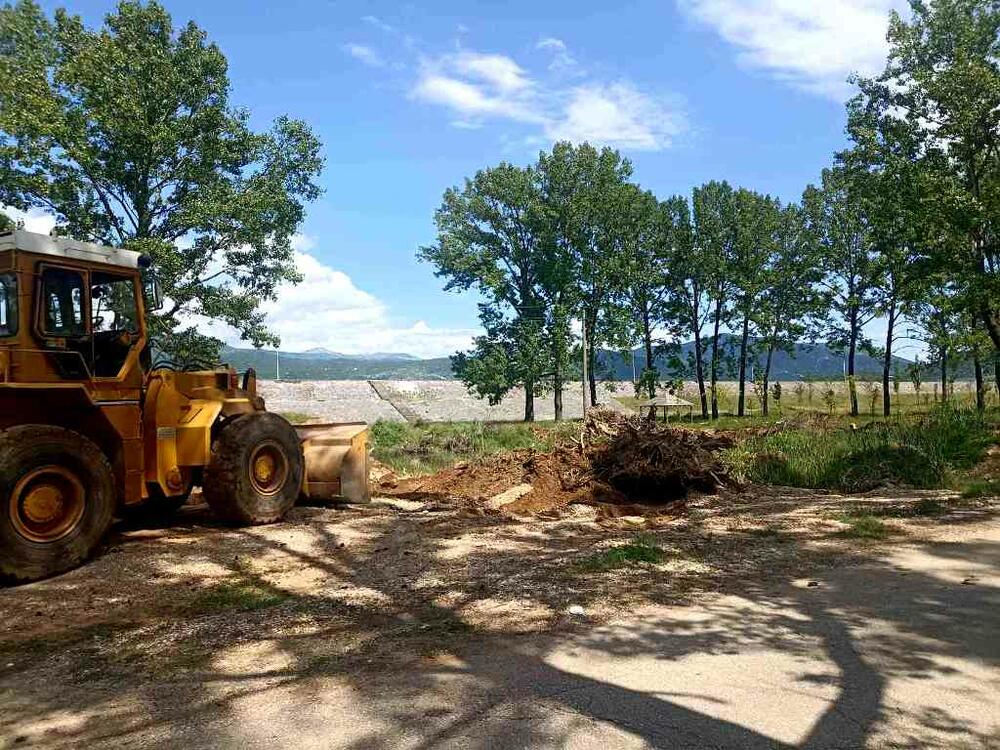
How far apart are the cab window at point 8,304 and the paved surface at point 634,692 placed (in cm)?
432

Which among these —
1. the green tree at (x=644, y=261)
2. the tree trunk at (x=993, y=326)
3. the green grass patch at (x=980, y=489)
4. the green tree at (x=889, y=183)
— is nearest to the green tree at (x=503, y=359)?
the green tree at (x=644, y=261)

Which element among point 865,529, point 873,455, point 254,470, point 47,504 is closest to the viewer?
point 47,504

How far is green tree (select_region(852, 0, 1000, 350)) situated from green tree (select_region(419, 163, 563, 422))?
2382cm

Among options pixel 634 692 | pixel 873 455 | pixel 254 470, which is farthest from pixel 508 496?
pixel 634 692

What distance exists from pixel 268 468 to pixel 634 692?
6777 millimetres

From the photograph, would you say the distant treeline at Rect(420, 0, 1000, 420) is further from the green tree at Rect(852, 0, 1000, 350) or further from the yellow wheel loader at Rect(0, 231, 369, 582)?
the yellow wheel loader at Rect(0, 231, 369, 582)

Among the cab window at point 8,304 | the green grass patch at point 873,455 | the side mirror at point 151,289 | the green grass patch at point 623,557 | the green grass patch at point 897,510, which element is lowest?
the green grass patch at point 897,510

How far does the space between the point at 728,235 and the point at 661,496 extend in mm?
37155

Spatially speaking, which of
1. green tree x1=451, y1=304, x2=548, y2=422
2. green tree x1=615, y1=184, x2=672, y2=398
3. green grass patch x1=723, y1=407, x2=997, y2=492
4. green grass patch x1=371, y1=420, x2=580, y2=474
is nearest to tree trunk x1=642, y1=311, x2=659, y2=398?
green tree x1=615, y1=184, x2=672, y2=398

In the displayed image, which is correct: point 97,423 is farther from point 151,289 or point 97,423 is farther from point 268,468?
point 268,468

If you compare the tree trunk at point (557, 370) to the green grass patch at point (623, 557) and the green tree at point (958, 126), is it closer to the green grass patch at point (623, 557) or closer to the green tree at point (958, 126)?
the green tree at point (958, 126)

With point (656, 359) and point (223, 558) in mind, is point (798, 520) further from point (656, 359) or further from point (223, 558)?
point (656, 359)

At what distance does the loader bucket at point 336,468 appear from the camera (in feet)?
36.2

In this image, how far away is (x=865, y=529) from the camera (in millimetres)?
8922
